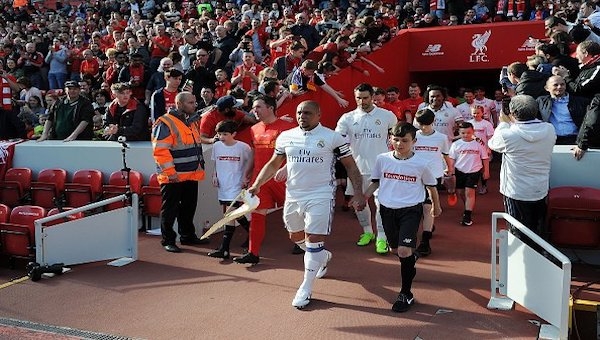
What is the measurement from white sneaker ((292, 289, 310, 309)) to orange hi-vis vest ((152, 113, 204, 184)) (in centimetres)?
238

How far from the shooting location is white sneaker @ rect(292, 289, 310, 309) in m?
5.43

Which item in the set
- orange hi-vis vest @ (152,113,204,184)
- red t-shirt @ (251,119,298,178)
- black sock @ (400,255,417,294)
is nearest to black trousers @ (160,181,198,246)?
orange hi-vis vest @ (152,113,204,184)

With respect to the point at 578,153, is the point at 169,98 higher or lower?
higher

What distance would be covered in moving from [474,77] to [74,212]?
11563 mm

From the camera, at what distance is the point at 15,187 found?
8.98m

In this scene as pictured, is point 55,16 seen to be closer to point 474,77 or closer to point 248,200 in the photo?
point 474,77

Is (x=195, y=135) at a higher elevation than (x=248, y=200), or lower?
higher

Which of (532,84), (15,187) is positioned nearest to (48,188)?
(15,187)

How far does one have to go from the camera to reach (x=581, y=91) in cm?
686

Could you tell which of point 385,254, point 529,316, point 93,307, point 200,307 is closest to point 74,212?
point 93,307

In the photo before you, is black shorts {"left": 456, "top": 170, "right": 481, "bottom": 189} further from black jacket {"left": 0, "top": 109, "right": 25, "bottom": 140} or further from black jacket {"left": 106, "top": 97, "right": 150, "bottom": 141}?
black jacket {"left": 0, "top": 109, "right": 25, "bottom": 140}

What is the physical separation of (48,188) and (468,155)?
18.5 feet

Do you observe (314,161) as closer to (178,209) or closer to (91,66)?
(178,209)

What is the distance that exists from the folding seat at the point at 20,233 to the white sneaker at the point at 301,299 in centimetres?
316
